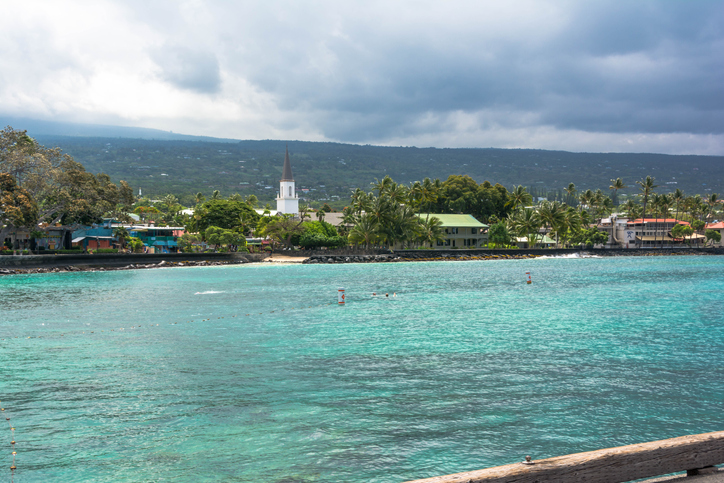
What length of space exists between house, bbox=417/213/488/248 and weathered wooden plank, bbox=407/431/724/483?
334 ft

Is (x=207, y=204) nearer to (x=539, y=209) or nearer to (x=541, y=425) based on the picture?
(x=539, y=209)

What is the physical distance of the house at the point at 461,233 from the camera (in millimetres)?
108562

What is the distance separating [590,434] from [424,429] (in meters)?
2.88

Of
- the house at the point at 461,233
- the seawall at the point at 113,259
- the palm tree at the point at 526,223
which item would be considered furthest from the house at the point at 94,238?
the palm tree at the point at 526,223

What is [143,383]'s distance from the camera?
44.2 ft

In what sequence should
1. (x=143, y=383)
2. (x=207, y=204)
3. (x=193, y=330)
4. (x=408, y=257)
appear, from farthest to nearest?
(x=207, y=204) → (x=408, y=257) → (x=193, y=330) → (x=143, y=383)

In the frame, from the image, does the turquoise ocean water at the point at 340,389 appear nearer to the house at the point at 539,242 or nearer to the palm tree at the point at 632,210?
the house at the point at 539,242

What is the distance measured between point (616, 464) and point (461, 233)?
349ft

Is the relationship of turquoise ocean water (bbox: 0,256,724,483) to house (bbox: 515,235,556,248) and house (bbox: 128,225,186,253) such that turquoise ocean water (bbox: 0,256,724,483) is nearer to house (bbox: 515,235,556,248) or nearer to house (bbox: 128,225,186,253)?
house (bbox: 128,225,186,253)

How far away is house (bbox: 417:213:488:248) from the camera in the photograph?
356ft

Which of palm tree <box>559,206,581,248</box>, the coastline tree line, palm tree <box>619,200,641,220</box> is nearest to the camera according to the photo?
the coastline tree line

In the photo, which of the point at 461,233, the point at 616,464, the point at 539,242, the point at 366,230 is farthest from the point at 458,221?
the point at 616,464

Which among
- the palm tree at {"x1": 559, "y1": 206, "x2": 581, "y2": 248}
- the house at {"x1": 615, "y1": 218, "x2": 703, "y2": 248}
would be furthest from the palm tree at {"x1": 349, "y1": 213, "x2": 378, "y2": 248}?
the house at {"x1": 615, "y1": 218, "x2": 703, "y2": 248}

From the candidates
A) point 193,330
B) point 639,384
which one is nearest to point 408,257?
point 193,330
